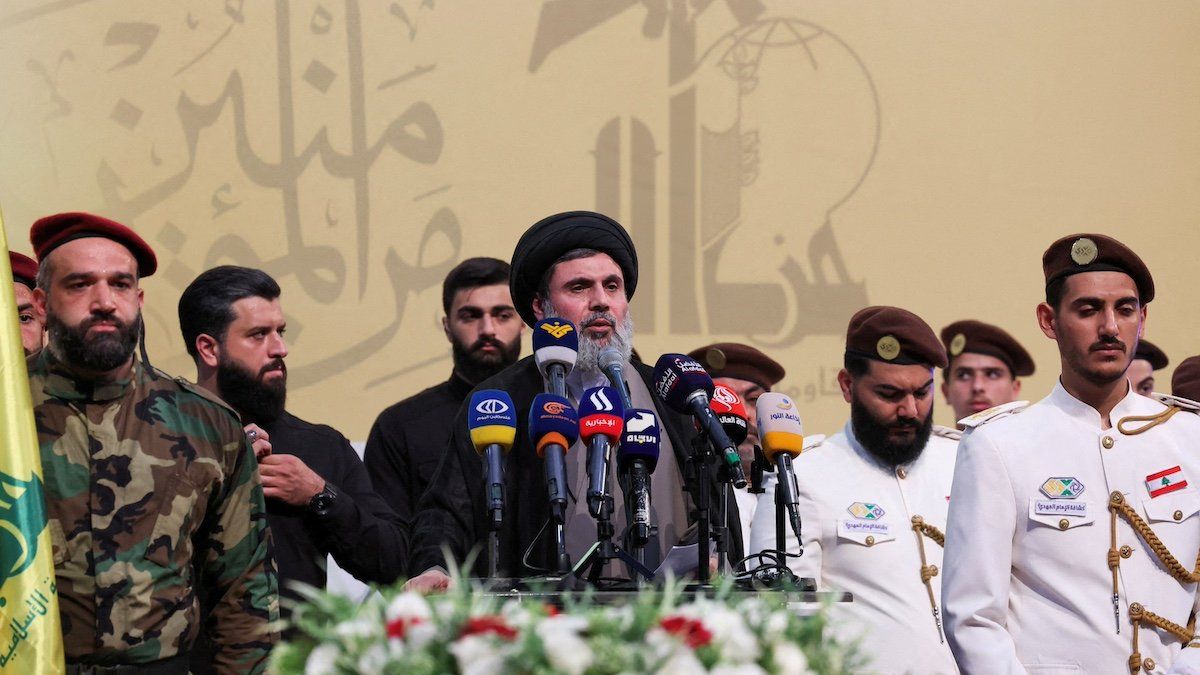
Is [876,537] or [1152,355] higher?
[1152,355]

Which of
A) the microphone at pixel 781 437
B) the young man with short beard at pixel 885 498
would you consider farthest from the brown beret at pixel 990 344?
Answer: the microphone at pixel 781 437

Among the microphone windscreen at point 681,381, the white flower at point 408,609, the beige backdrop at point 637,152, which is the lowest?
the white flower at point 408,609

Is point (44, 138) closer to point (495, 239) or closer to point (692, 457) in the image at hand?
point (495, 239)

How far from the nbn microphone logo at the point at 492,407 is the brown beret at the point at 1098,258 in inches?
62.2

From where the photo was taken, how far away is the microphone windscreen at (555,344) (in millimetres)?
3580

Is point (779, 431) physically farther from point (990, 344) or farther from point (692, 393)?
point (990, 344)

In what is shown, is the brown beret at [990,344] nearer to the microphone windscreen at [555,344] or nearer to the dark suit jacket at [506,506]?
the dark suit jacket at [506,506]

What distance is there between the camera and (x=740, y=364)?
6.36 meters

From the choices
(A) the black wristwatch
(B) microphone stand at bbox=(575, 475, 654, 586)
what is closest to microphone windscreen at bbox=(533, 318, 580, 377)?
(B) microphone stand at bbox=(575, 475, 654, 586)

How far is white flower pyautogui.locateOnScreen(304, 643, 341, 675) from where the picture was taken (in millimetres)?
2100

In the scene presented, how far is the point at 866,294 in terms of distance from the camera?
7527 mm

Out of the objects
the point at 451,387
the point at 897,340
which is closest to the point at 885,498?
the point at 897,340

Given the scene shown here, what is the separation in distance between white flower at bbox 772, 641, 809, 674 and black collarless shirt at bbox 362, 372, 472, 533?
3.34 metres

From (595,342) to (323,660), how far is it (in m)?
2.03
